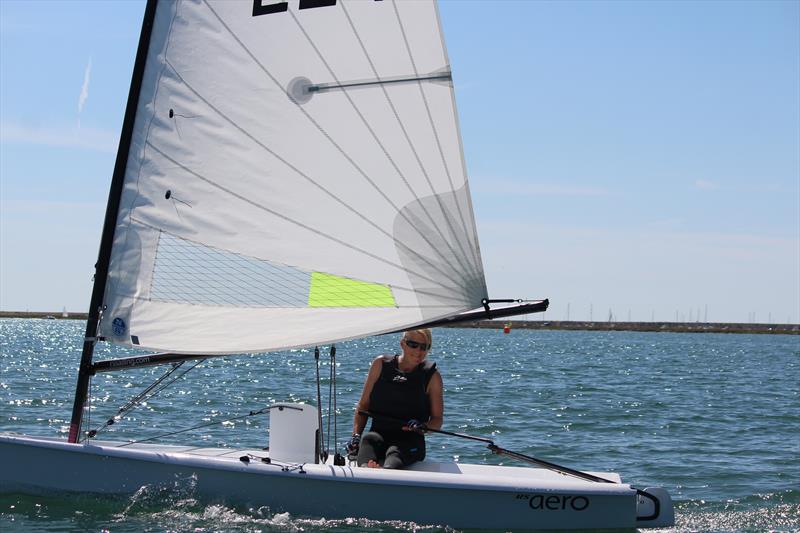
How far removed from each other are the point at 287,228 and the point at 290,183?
0.34 m

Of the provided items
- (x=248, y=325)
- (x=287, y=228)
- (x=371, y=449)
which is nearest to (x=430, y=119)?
(x=287, y=228)

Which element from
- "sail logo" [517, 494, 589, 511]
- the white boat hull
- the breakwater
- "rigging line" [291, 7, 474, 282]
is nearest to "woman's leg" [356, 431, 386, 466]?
the white boat hull

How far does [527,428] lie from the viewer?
47.4 feet

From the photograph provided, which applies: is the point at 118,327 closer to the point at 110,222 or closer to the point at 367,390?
the point at 110,222

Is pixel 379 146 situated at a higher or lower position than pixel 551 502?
higher

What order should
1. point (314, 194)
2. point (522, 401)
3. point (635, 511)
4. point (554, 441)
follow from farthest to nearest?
point (522, 401), point (554, 441), point (314, 194), point (635, 511)

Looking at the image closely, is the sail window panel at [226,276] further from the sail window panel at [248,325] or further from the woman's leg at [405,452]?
the woman's leg at [405,452]

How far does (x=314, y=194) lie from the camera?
7762 millimetres

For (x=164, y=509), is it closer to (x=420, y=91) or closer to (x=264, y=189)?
(x=264, y=189)

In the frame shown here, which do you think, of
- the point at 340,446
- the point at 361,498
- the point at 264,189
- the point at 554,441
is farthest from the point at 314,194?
the point at 554,441

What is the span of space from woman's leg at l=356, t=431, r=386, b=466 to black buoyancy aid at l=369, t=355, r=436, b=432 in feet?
0.43

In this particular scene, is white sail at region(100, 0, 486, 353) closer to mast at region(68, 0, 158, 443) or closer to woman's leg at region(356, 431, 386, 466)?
mast at region(68, 0, 158, 443)

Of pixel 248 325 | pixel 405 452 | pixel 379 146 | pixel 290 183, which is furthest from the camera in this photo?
pixel 405 452

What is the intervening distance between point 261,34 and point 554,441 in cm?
722
